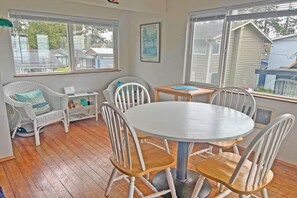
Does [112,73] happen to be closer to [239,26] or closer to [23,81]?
[23,81]

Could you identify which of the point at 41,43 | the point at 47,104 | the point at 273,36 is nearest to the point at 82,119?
the point at 47,104

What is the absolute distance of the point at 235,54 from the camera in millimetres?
2887

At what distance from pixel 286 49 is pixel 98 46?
3.26m

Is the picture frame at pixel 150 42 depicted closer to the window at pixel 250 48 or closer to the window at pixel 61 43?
the window at pixel 61 43

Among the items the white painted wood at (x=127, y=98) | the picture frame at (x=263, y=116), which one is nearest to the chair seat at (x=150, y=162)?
the white painted wood at (x=127, y=98)

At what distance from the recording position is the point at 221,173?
56.4 inches

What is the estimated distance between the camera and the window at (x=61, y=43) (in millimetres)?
3336

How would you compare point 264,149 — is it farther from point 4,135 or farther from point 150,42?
point 150,42

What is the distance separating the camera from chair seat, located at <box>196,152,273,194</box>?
1.29 m

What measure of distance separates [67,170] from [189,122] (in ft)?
5.01

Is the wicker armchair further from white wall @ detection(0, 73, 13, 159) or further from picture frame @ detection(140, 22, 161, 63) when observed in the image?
A: picture frame @ detection(140, 22, 161, 63)

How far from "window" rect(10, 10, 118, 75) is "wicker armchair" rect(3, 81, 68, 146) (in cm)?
32

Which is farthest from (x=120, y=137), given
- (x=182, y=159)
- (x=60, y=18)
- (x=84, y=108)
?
(x=60, y=18)

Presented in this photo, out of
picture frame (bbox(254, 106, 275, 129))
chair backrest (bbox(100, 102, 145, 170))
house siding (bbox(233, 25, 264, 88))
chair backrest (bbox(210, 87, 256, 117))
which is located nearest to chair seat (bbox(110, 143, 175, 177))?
chair backrest (bbox(100, 102, 145, 170))
